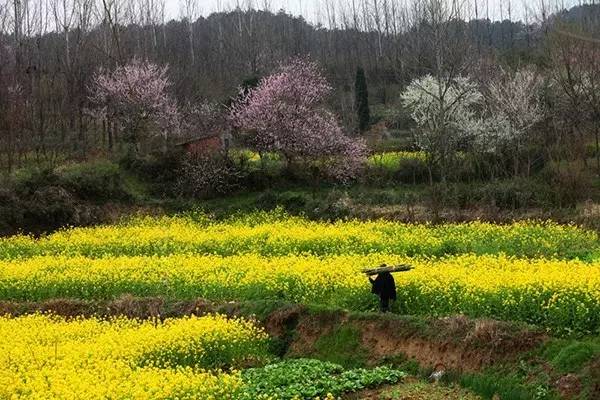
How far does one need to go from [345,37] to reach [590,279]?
273 ft

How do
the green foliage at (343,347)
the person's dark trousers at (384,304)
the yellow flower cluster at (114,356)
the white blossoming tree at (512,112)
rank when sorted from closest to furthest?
the yellow flower cluster at (114,356) < the green foliage at (343,347) < the person's dark trousers at (384,304) < the white blossoming tree at (512,112)

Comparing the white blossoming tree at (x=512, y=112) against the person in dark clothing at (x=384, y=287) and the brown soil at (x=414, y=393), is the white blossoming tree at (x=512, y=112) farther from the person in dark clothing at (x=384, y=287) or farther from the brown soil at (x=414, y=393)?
the brown soil at (x=414, y=393)

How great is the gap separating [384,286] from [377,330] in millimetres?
1011

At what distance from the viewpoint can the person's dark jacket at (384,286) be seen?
14.5m

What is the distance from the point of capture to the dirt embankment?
1211cm

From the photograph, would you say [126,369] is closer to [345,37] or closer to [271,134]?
[271,134]

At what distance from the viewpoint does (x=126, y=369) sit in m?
11.9

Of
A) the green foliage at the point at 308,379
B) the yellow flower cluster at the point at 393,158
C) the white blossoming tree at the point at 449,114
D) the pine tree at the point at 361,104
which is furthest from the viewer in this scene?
the pine tree at the point at 361,104

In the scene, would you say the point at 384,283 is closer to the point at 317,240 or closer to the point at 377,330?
the point at 377,330

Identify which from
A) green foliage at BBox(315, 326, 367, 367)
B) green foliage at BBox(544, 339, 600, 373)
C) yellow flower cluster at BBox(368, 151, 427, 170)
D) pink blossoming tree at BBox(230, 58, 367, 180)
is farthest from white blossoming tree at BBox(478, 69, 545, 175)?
green foliage at BBox(544, 339, 600, 373)

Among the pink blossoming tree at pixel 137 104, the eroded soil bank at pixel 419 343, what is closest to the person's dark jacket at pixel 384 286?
the eroded soil bank at pixel 419 343

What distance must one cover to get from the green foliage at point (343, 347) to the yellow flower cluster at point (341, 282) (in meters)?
1.35

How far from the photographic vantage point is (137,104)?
151ft

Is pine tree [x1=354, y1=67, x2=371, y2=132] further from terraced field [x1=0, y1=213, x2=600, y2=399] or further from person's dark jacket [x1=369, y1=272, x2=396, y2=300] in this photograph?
person's dark jacket [x1=369, y1=272, x2=396, y2=300]
